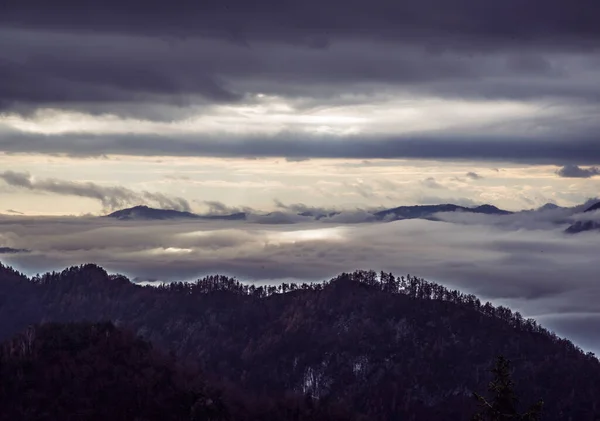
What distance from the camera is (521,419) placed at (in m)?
83.3

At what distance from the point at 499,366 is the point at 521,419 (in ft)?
21.4

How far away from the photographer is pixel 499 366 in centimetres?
8788

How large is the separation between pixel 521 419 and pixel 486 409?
4104mm

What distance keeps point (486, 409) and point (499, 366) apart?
4875mm

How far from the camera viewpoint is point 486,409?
8619 cm
